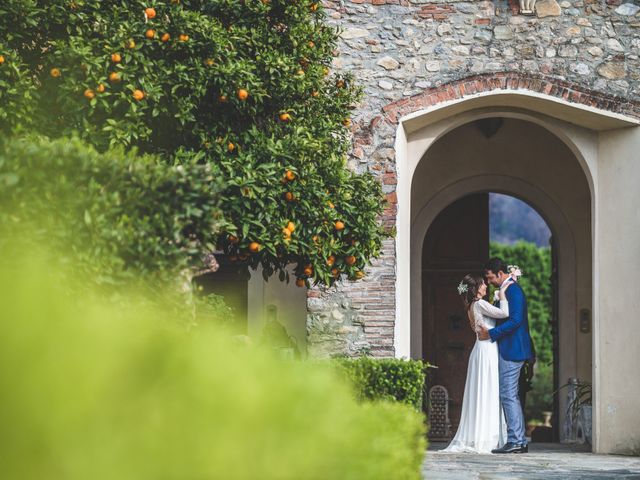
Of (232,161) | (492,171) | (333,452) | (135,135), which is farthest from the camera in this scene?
(492,171)

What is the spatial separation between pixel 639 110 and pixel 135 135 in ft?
16.6

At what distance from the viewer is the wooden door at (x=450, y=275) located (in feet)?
43.7

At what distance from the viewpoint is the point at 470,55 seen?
9633 mm

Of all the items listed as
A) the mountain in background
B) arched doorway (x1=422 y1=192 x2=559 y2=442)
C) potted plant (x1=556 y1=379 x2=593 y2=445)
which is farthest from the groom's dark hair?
the mountain in background

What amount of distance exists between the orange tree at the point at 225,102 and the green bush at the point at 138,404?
4.01 m

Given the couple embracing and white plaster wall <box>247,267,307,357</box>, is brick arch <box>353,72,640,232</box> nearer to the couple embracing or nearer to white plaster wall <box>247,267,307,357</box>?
the couple embracing

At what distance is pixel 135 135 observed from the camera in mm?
6617

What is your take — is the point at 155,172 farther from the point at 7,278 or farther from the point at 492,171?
the point at 492,171

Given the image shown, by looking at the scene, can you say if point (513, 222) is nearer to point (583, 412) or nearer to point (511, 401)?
point (583, 412)

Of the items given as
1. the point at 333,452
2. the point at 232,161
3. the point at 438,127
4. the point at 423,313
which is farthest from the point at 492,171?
the point at 333,452

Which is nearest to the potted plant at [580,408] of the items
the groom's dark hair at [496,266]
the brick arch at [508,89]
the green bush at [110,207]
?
the groom's dark hair at [496,266]

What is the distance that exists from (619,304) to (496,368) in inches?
52.0

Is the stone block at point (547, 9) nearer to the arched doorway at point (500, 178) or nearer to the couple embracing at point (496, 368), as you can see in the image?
the couple embracing at point (496, 368)

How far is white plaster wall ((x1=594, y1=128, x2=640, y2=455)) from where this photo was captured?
975 cm
